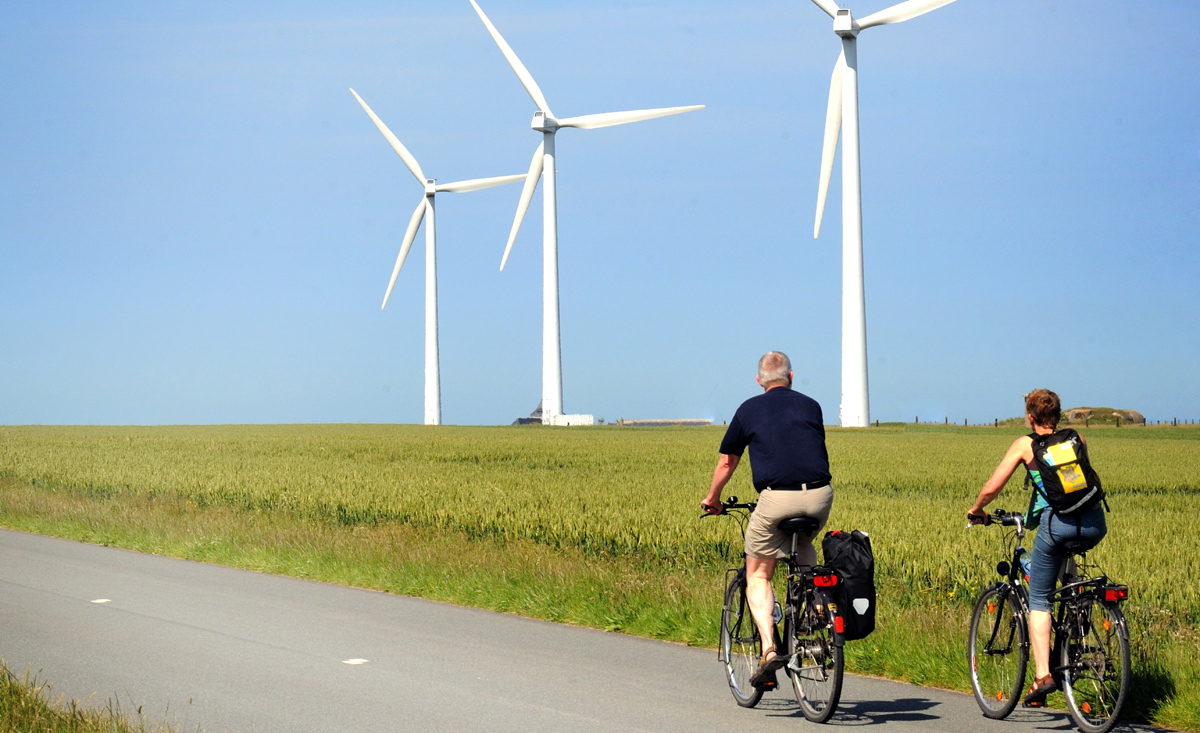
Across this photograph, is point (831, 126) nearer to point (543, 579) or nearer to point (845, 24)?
point (845, 24)

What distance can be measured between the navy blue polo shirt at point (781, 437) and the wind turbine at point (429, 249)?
67343 millimetres

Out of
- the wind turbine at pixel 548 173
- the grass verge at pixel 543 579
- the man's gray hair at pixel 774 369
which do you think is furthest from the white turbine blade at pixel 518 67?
the man's gray hair at pixel 774 369

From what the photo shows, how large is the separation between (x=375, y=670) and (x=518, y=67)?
199 ft

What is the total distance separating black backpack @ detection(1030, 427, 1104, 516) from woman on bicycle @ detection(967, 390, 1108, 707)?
57 mm

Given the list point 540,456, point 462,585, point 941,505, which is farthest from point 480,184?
point 462,585

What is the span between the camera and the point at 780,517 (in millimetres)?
7098

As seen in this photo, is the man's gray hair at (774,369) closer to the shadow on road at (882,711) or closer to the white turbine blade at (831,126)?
the shadow on road at (882,711)

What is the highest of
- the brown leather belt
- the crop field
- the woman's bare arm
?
the woman's bare arm

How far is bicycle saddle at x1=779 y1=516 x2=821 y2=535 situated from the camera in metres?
Result: 7.06

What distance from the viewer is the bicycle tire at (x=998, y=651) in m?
7.11

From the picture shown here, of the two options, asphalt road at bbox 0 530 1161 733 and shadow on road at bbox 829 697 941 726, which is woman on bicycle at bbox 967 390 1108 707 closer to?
asphalt road at bbox 0 530 1161 733

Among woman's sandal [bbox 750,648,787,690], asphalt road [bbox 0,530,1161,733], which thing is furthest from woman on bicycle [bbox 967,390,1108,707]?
woman's sandal [bbox 750,648,787,690]

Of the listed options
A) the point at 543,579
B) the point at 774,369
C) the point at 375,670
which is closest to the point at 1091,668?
the point at 774,369

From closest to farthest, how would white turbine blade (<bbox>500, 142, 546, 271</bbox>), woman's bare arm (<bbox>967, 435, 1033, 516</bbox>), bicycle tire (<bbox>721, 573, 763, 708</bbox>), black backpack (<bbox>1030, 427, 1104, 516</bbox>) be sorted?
black backpack (<bbox>1030, 427, 1104, 516</bbox>)
woman's bare arm (<bbox>967, 435, 1033, 516</bbox>)
bicycle tire (<bbox>721, 573, 763, 708</bbox>)
white turbine blade (<bbox>500, 142, 546, 271</bbox>)
